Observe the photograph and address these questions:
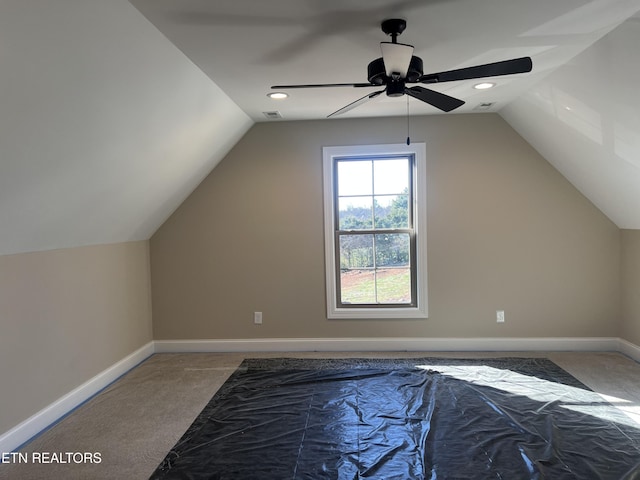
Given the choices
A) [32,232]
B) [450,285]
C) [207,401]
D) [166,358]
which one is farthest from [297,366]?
[32,232]

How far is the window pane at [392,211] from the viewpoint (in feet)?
12.9

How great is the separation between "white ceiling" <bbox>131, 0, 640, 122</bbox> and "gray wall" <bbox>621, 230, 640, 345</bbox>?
182 centimetres

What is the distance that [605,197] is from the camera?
11.2 feet

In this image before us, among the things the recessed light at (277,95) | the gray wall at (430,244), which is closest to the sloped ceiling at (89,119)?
the recessed light at (277,95)

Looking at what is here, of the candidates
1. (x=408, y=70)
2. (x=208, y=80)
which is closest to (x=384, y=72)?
(x=408, y=70)

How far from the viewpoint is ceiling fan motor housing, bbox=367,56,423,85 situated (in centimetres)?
205

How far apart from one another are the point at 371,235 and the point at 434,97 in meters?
1.92

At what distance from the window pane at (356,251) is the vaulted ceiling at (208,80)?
1321mm

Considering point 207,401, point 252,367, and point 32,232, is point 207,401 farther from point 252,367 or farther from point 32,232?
point 32,232

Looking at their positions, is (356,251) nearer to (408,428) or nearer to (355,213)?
(355,213)

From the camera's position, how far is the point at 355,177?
3975 mm

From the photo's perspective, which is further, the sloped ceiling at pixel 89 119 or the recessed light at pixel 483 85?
the recessed light at pixel 483 85

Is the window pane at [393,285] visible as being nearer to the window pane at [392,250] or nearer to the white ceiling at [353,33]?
the window pane at [392,250]

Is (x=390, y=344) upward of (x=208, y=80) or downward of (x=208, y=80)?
downward
